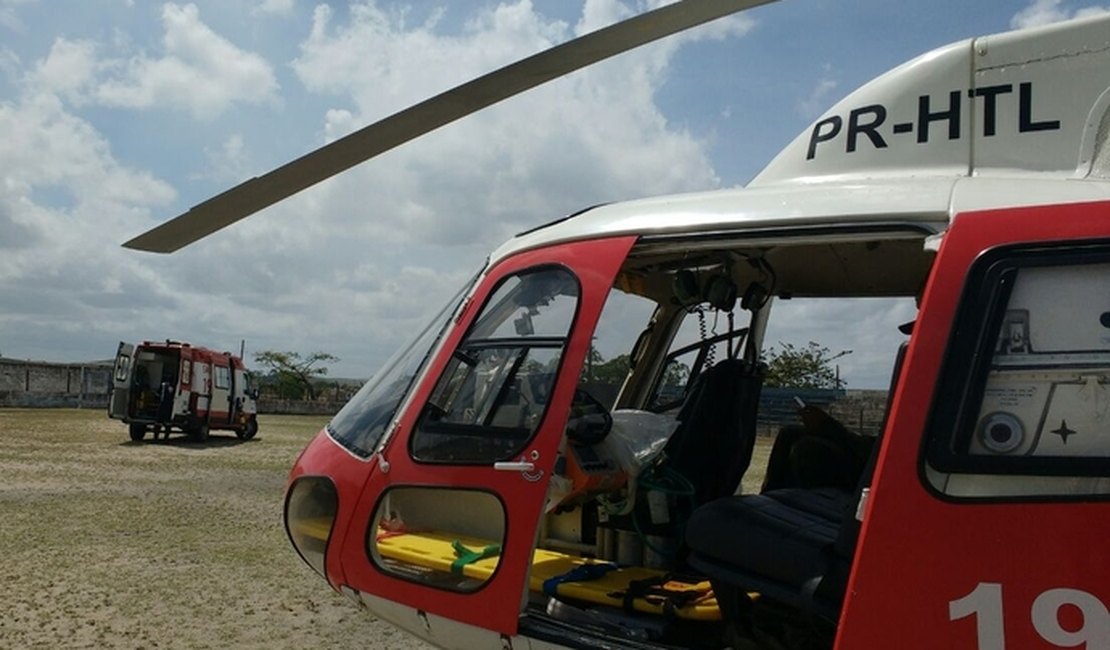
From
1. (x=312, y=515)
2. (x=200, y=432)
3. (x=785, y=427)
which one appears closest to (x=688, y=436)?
(x=785, y=427)

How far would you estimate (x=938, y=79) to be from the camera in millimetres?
3422

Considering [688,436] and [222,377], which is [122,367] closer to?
[222,377]

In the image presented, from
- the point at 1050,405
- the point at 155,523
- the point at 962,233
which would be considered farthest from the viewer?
the point at 155,523

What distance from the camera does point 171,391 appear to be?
71.8 ft

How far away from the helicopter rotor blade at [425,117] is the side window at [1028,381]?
51.4 inches

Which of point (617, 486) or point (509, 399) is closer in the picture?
point (509, 399)

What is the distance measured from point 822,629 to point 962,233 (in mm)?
1534

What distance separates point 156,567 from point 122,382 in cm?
1581

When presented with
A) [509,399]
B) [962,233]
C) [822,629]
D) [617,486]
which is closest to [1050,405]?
[962,233]

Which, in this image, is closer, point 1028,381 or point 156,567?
point 1028,381

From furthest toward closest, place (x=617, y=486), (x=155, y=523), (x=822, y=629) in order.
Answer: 1. (x=155, y=523)
2. (x=617, y=486)
3. (x=822, y=629)

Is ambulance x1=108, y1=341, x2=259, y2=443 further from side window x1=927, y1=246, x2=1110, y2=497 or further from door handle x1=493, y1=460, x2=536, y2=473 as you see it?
side window x1=927, y1=246, x2=1110, y2=497

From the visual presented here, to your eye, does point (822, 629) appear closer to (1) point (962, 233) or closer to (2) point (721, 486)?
(2) point (721, 486)

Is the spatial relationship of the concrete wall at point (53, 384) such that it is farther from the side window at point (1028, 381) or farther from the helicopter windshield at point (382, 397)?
the side window at point (1028, 381)
